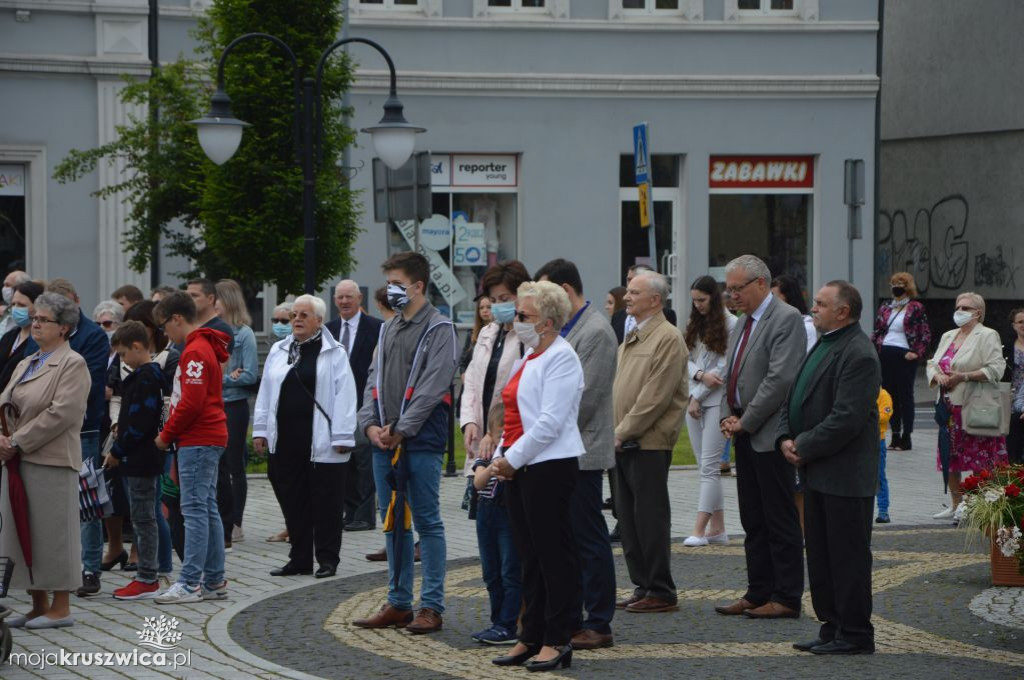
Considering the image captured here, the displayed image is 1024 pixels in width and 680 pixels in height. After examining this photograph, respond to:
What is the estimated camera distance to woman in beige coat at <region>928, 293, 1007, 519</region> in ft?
43.3

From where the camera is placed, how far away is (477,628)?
921 centimetres

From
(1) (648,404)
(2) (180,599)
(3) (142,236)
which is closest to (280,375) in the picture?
(2) (180,599)

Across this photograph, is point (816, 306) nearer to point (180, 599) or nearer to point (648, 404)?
point (648, 404)

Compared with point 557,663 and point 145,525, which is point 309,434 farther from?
point 557,663

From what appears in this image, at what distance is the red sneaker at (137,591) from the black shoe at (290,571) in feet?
3.38

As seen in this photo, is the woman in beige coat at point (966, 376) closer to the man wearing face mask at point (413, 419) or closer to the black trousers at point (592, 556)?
the black trousers at point (592, 556)

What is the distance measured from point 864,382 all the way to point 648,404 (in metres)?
1.55

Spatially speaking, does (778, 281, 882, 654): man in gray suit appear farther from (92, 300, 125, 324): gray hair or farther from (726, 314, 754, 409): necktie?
(92, 300, 125, 324): gray hair

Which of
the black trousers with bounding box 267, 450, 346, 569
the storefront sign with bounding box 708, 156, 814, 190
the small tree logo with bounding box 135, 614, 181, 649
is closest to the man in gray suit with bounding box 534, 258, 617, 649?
the small tree logo with bounding box 135, 614, 181, 649

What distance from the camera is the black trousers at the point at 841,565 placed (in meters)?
8.42

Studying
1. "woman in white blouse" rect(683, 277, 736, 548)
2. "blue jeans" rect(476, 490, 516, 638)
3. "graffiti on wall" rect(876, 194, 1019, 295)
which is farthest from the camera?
"graffiti on wall" rect(876, 194, 1019, 295)

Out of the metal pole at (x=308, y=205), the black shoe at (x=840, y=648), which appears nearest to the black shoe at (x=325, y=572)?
the black shoe at (x=840, y=648)

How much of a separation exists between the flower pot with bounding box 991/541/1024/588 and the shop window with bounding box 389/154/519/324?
57.1ft

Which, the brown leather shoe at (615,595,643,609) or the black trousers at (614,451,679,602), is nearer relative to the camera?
the black trousers at (614,451,679,602)
